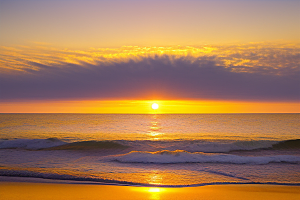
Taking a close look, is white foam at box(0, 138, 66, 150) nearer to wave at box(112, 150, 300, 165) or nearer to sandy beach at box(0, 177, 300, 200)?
wave at box(112, 150, 300, 165)

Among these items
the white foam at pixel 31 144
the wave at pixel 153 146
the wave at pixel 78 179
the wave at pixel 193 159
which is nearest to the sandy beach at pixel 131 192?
the wave at pixel 78 179

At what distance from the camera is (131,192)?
30.3ft

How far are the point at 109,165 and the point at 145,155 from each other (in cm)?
363

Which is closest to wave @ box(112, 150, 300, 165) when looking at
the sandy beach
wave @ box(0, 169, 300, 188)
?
wave @ box(0, 169, 300, 188)

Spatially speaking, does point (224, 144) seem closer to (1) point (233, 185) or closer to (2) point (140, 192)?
(1) point (233, 185)

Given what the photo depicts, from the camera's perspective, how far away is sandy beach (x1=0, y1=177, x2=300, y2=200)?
8664 mm

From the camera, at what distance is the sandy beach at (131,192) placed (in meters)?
8.66

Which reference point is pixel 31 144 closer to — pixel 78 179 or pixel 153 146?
pixel 153 146

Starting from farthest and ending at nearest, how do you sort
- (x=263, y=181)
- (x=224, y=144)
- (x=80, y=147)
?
(x=224, y=144), (x=80, y=147), (x=263, y=181)

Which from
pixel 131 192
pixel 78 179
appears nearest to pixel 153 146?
pixel 78 179

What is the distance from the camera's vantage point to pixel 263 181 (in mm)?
11438

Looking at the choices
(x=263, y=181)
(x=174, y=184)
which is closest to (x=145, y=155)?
(x=174, y=184)

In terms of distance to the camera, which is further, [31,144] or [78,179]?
[31,144]

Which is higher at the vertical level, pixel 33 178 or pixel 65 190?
pixel 33 178
